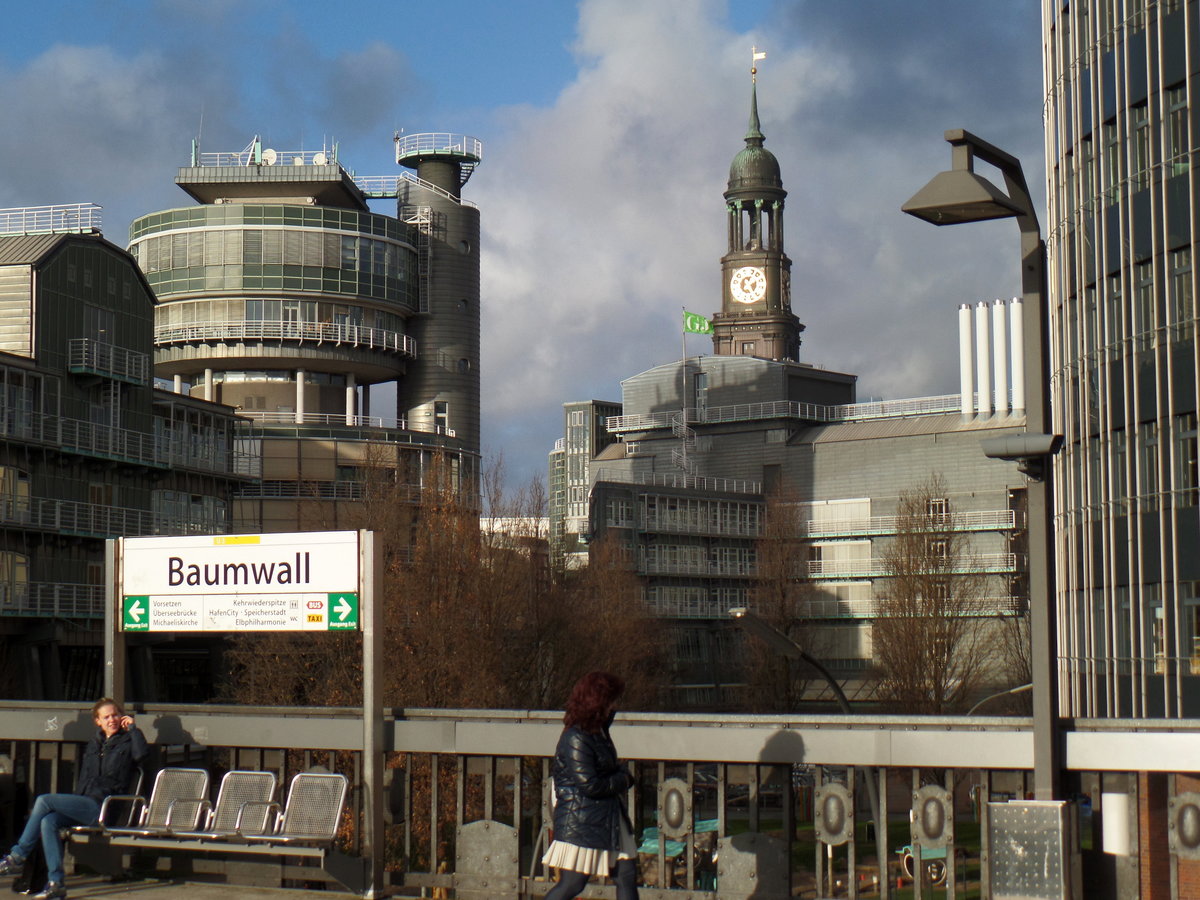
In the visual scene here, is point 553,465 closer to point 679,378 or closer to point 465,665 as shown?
point 679,378

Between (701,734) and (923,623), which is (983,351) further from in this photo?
(701,734)

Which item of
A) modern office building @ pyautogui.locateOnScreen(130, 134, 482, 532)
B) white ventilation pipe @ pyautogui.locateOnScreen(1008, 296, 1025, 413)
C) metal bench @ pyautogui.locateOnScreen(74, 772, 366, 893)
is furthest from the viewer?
white ventilation pipe @ pyautogui.locateOnScreen(1008, 296, 1025, 413)

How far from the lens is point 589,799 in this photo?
9.17 metres

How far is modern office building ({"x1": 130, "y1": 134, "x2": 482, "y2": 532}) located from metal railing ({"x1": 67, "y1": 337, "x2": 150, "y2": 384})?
15.8 meters

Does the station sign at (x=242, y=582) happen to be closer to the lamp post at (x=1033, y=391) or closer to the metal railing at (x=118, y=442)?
the lamp post at (x=1033, y=391)

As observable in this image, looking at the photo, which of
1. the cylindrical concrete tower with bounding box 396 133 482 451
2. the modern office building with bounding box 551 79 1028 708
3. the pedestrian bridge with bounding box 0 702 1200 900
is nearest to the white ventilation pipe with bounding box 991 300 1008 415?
the modern office building with bounding box 551 79 1028 708

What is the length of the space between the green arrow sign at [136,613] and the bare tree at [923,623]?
49.8m

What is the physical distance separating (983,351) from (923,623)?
4037cm

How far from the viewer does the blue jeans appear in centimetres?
1153

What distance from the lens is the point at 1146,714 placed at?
36.2 meters

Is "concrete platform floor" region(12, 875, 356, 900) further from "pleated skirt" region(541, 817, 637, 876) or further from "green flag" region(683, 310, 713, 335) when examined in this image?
"green flag" region(683, 310, 713, 335)

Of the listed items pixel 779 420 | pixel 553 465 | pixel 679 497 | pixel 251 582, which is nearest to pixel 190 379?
pixel 679 497

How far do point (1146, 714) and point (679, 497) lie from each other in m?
61.1

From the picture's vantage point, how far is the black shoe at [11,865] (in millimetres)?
12015
